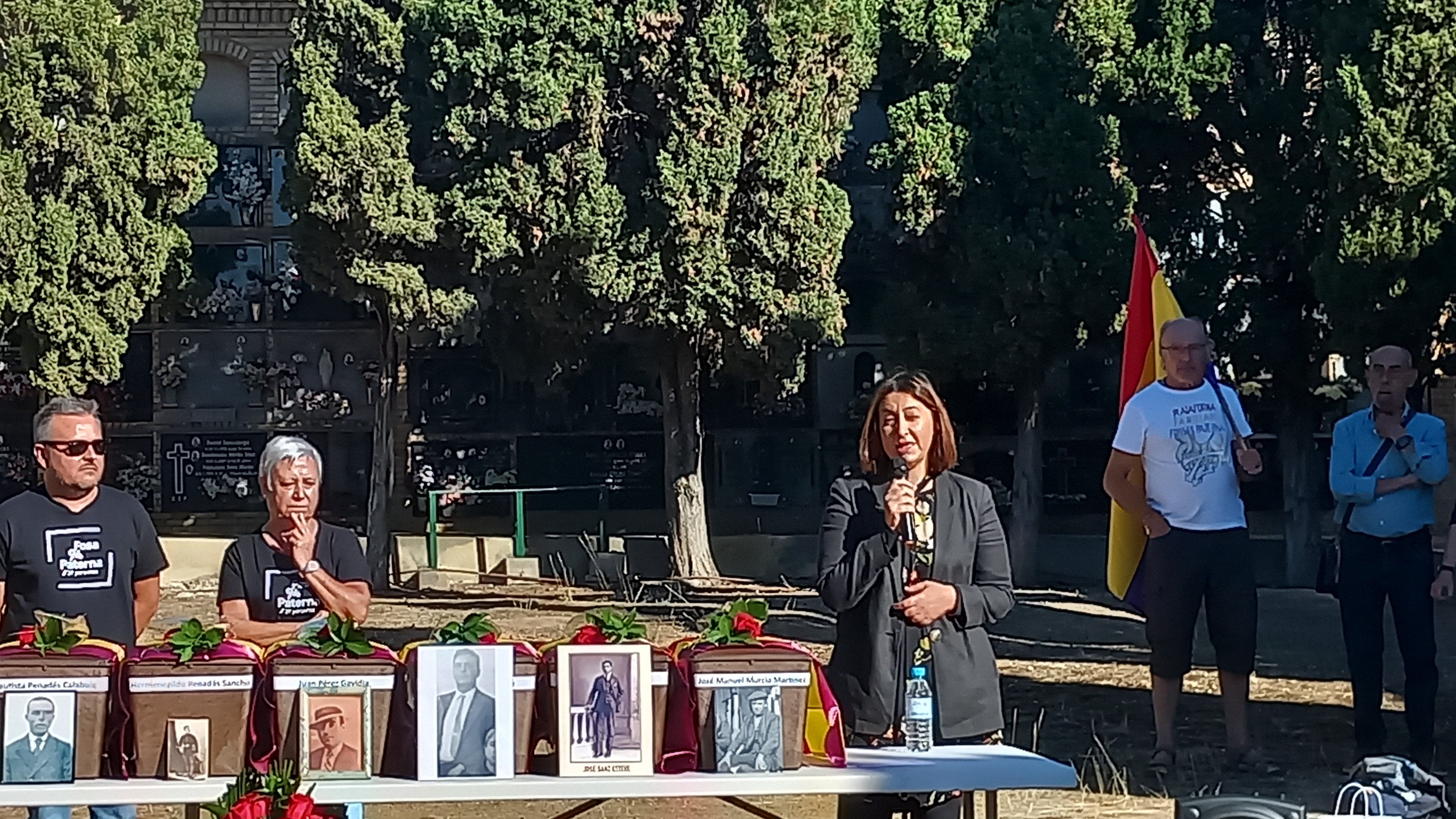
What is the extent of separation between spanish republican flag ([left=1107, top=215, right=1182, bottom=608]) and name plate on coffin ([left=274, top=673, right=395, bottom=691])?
5.18 metres

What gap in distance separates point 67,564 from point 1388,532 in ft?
16.4

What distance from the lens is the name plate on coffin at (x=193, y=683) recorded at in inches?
156

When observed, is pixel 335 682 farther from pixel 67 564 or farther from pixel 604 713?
pixel 67 564

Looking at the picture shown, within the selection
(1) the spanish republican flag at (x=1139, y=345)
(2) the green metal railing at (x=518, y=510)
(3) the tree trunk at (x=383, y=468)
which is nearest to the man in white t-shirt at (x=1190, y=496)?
(1) the spanish republican flag at (x=1139, y=345)

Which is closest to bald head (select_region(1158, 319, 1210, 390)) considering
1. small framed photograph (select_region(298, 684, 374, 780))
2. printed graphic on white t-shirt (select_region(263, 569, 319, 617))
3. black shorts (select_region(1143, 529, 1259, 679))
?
black shorts (select_region(1143, 529, 1259, 679))

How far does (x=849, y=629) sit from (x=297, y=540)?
5.67ft

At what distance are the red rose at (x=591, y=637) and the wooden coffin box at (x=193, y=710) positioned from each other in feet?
2.43

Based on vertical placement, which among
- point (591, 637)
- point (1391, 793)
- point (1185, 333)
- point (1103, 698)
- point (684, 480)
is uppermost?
point (1185, 333)

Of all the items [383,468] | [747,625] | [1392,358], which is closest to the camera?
[747,625]

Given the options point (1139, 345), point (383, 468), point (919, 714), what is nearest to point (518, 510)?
point (383, 468)

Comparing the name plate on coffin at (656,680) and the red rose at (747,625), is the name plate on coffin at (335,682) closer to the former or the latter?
the name plate on coffin at (656,680)

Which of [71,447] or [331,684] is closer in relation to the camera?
[331,684]

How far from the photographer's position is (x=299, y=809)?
10.6 feet

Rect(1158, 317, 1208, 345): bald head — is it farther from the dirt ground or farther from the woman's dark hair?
the woman's dark hair
